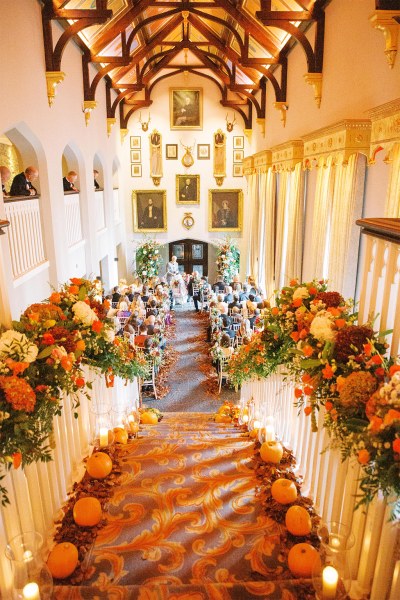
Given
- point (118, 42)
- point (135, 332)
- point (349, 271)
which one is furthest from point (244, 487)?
point (118, 42)

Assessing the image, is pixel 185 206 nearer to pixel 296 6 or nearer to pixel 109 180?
pixel 109 180

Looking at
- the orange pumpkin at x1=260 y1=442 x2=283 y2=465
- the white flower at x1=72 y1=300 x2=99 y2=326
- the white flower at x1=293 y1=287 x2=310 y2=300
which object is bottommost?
the orange pumpkin at x1=260 y1=442 x2=283 y2=465

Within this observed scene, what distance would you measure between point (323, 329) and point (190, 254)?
15999mm

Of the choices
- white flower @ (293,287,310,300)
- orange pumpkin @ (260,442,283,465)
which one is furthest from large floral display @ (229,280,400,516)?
orange pumpkin @ (260,442,283,465)

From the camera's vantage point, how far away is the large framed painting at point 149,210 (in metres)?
17.8

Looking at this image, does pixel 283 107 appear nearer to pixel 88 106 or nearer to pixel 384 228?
pixel 88 106

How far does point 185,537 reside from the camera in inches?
131

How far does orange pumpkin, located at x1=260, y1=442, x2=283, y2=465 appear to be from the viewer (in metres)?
4.23

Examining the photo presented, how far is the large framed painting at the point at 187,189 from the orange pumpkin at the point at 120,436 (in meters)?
13.8

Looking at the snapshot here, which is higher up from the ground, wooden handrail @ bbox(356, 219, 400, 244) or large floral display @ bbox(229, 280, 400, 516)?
wooden handrail @ bbox(356, 219, 400, 244)

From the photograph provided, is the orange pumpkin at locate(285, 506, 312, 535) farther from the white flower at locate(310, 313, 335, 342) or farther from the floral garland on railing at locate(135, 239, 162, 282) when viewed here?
the floral garland on railing at locate(135, 239, 162, 282)

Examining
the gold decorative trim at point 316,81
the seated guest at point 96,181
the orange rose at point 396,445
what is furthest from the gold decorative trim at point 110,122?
the orange rose at point 396,445

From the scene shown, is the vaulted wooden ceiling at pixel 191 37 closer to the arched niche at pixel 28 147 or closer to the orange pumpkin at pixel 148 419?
the arched niche at pixel 28 147

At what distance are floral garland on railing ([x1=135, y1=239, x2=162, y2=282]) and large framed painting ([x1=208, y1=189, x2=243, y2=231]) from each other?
92.6 inches
